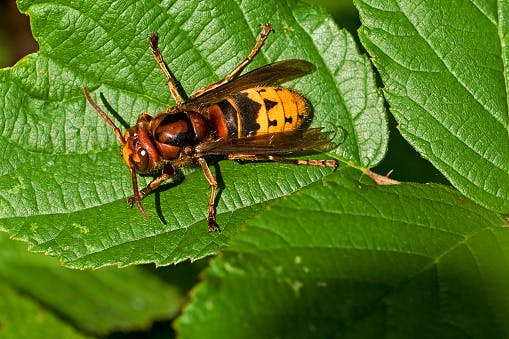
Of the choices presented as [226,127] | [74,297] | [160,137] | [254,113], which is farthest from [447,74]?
[74,297]

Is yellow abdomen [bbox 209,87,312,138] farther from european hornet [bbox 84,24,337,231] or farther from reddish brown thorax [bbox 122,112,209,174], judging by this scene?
reddish brown thorax [bbox 122,112,209,174]

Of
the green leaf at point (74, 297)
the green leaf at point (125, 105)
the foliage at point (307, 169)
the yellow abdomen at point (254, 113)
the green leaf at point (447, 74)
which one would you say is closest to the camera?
the foliage at point (307, 169)

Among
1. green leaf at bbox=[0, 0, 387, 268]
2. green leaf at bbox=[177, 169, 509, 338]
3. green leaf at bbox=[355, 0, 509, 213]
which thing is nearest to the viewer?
green leaf at bbox=[177, 169, 509, 338]

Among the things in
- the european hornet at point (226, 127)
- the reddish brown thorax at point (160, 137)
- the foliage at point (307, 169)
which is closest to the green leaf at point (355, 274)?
the foliage at point (307, 169)

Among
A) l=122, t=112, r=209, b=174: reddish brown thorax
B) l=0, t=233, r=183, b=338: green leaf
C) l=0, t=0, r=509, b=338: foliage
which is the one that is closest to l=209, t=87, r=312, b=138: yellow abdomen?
l=122, t=112, r=209, b=174: reddish brown thorax

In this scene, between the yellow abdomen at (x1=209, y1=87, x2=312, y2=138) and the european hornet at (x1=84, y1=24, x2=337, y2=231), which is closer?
the european hornet at (x1=84, y1=24, x2=337, y2=231)

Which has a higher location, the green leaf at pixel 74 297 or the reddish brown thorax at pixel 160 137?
the reddish brown thorax at pixel 160 137

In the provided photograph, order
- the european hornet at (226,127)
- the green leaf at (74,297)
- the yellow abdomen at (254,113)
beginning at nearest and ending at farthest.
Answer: the european hornet at (226,127) < the yellow abdomen at (254,113) < the green leaf at (74,297)

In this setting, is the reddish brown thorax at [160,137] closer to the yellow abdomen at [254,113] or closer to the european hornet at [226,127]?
the european hornet at [226,127]
